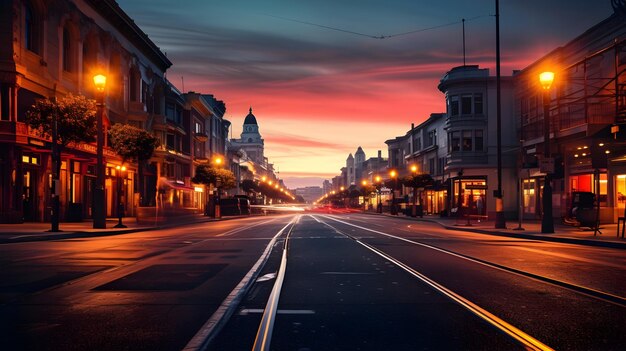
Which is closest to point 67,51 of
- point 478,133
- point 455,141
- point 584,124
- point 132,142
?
point 132,142

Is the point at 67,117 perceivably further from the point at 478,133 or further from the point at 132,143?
the point at 478,133

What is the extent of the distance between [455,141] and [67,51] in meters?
36.2

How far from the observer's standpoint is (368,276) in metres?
10.4

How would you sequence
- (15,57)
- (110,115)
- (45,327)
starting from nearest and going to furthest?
(45,327)
(15,57)
(110,115)

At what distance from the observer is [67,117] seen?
27.7 m

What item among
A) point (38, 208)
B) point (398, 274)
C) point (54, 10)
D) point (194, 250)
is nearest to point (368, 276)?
point (398, 274)

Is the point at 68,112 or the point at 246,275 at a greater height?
the point at 68,112

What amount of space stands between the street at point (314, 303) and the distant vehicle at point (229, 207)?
51755 millimetres

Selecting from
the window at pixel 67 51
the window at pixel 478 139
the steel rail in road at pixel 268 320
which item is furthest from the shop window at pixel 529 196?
the steel rail in road at pixel 268 320

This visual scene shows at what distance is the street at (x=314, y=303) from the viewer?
18.6 feet

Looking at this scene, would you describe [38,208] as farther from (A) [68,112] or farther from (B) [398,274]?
(B) [398,274]

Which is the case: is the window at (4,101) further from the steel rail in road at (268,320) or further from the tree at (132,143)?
the steel rail in road at (268,320)

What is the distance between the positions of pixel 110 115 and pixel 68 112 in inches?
690

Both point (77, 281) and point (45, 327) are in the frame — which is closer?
point (45, 327)
